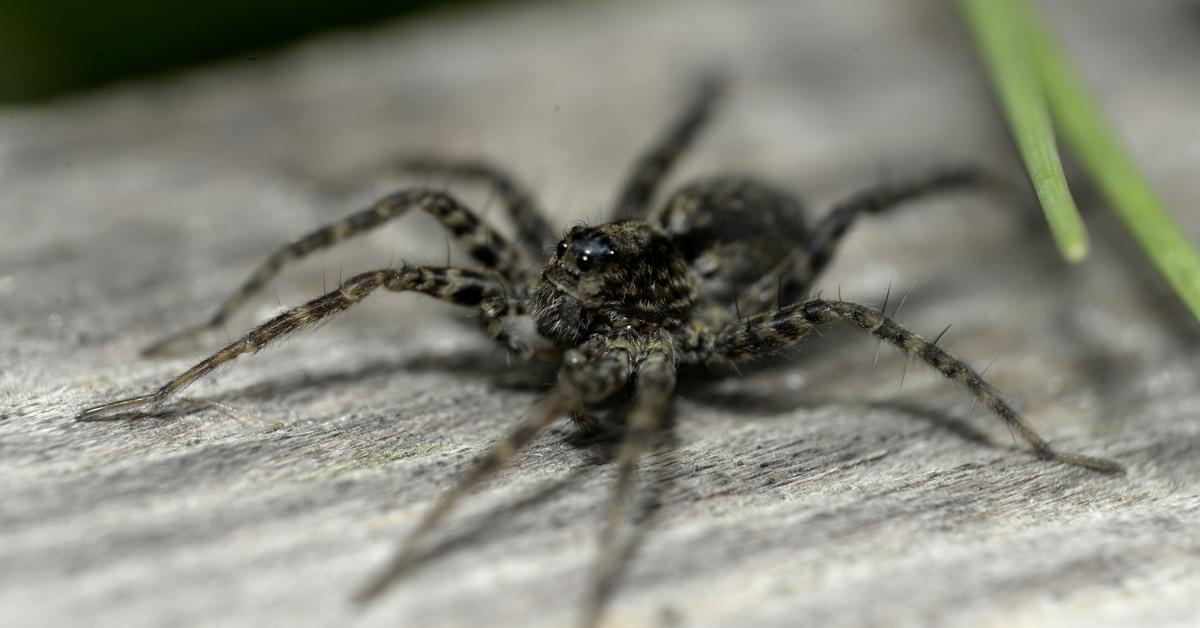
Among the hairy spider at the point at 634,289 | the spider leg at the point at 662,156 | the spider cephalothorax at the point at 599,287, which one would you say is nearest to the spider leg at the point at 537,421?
the hairy spider at the point at 634,289

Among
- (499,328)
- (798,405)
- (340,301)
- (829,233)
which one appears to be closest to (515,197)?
(499,328)

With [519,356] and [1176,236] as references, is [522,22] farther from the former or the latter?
[1176,236]

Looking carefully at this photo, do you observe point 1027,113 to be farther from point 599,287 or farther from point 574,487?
point 574,487

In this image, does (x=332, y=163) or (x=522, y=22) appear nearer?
(x=332, y=163)

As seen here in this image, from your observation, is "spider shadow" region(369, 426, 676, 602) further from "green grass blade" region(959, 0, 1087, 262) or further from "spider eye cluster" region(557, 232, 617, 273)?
"green grass blade" region(959, 0, 1087, 262)

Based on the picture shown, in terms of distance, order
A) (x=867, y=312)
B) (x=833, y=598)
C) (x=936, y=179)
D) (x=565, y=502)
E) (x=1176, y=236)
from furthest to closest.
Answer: (x=936, y=179), (x=867, y=312), (x=1176, y=236), (x=565, y=502), (x=833, y=598)

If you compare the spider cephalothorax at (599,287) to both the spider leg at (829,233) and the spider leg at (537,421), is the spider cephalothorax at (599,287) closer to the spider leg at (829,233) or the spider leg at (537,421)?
the spider leg at (537,421)

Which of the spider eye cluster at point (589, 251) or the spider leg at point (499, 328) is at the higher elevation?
the spider eye cluster at point (589, 251)

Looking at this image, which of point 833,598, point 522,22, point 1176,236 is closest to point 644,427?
point 833,598
